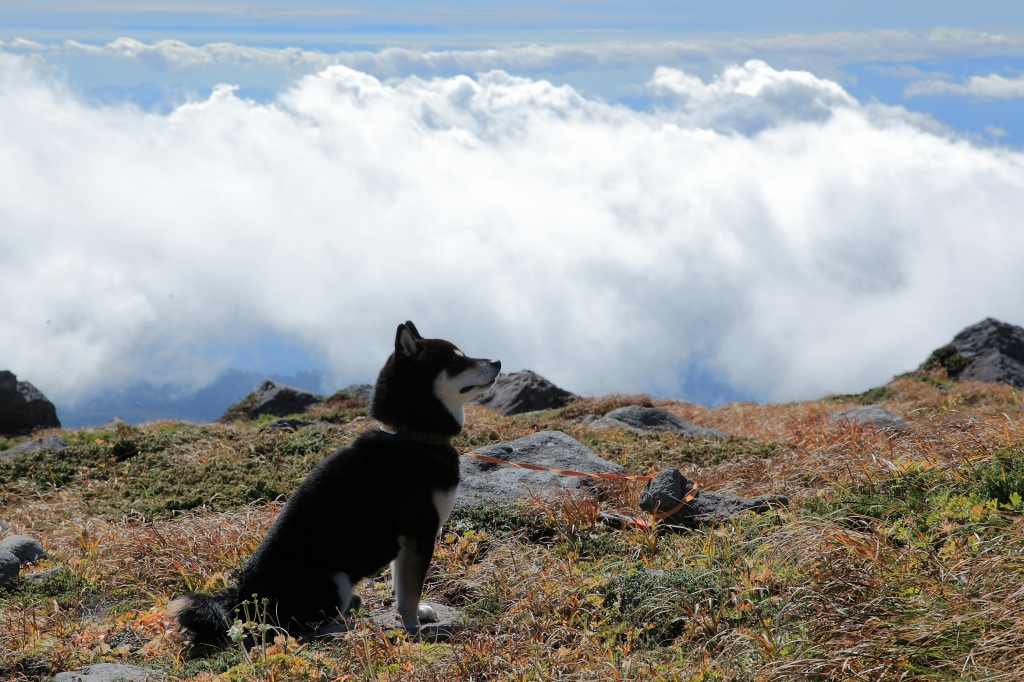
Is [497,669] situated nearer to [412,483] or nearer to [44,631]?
[412,483]

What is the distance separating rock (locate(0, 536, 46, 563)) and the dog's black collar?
388cm

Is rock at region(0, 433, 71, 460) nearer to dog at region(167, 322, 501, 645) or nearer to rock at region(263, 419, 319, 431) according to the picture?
rock at region(263, 419, 319, 431)

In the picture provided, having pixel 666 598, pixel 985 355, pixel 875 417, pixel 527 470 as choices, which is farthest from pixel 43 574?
pixel 985 355

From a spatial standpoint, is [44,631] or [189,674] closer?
[189,674]

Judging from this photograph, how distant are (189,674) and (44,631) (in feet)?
5.12

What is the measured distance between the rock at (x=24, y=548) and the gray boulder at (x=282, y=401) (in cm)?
1333

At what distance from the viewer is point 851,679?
3.66 m

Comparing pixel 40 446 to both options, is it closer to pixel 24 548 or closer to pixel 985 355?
pixel 24 548

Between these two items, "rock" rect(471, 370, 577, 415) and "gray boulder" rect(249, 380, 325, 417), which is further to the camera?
"gray boulder" rect(249, 380, 325, 417)

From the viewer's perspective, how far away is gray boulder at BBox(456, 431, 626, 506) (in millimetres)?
7691

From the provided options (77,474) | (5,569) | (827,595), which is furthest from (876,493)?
(77,474)

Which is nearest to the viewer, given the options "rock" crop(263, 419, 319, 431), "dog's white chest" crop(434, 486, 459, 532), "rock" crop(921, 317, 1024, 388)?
"dog's white chest" crop(434, 486, 459, 532)

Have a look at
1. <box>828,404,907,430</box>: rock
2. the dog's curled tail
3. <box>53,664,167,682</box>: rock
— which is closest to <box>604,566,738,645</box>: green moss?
the dog's curled tail

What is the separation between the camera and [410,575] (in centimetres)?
530
